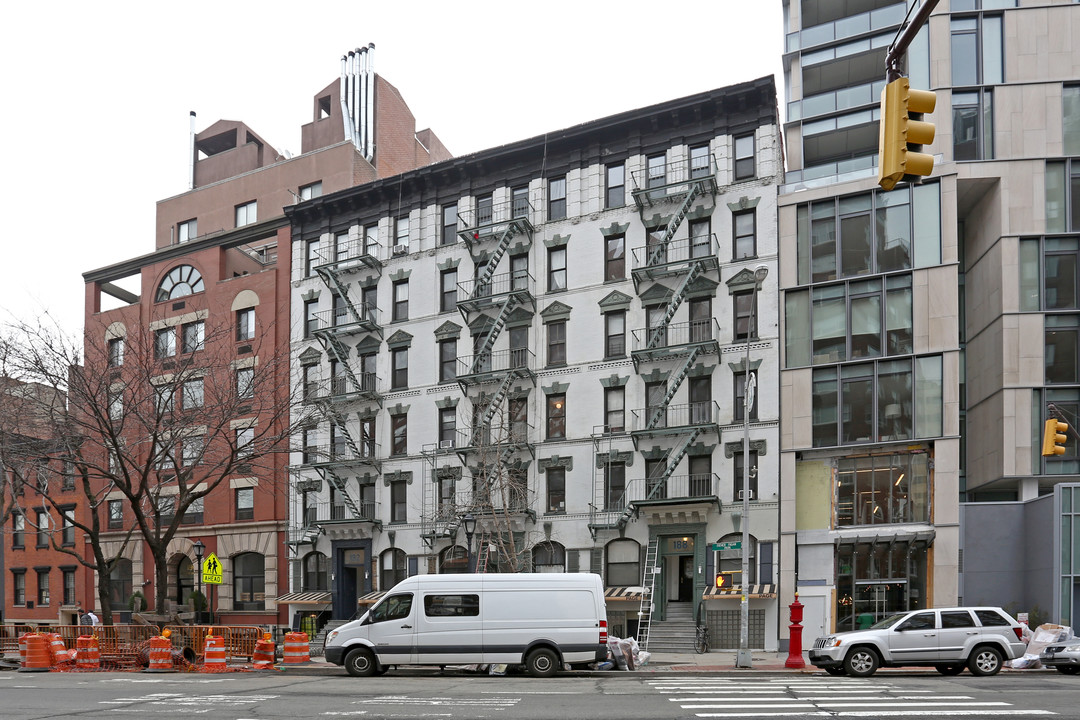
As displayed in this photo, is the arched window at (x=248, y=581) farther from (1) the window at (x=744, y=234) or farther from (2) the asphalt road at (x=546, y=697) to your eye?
(1) the window at (x=744, y=234)

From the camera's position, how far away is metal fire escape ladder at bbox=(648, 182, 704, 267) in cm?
3675

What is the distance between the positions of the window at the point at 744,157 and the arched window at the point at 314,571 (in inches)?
942

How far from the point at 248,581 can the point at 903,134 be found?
1679 inches

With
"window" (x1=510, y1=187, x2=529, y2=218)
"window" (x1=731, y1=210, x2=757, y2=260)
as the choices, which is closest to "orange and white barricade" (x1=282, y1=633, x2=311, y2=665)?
"window" (x1=731, y1=210, x2=757, y2=260)

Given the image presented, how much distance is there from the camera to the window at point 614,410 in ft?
124

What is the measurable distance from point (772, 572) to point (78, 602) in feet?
119

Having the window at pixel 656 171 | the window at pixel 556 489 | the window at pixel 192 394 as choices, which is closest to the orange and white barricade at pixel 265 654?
the window at pixel 192 394

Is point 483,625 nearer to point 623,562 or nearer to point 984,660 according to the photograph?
point 984,660

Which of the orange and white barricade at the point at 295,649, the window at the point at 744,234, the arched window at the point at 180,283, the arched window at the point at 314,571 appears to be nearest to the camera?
the orange and white barricade at the point at 295,649

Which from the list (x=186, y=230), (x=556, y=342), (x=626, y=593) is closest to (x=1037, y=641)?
(x=626, y=593)

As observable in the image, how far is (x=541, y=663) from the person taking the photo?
21.9 m

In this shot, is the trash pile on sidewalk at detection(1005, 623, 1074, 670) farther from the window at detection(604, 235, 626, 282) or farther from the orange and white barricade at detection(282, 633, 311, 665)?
the window at detection(604, 235, 626, 282)

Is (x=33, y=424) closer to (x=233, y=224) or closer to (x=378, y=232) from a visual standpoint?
(x=378, y=232)

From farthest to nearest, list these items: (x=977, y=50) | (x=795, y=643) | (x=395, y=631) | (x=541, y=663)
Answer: (x=977, y=50) → (x=795, y=643) → (x=395, y=631) → (x=541, y=663)
